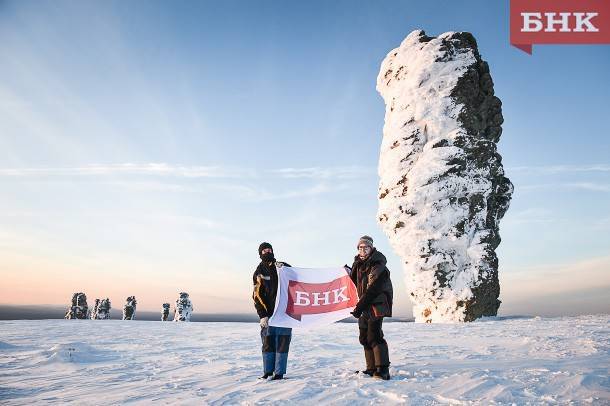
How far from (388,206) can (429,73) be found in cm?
716

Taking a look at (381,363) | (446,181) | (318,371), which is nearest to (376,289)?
(381,363)

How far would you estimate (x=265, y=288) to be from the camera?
6.05 metres

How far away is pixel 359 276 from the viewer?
19.4ft

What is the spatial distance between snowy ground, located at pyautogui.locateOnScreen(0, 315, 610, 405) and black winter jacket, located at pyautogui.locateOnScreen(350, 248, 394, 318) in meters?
0.90

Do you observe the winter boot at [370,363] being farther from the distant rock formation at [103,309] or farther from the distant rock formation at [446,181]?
the distant rock formation at [103,309]

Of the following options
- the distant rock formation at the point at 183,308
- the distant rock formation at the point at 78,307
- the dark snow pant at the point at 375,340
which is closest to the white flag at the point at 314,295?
the dark snow pant at the point at 375,340

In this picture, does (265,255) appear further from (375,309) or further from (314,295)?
(375,309)

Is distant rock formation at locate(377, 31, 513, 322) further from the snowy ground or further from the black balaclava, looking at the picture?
the black balaclava

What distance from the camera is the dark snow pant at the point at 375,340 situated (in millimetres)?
5320

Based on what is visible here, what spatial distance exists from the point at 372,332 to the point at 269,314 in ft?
5.11

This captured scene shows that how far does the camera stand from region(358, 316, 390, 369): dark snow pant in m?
5.32

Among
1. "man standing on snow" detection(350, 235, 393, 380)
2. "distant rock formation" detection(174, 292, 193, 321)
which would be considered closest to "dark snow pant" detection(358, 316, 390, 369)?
"man standing on snow" detection(350, 235, 393, 380)

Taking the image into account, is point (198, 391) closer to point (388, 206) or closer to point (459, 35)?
point (388, 206)

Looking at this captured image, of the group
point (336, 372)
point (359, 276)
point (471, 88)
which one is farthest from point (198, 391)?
point (471, 88)
